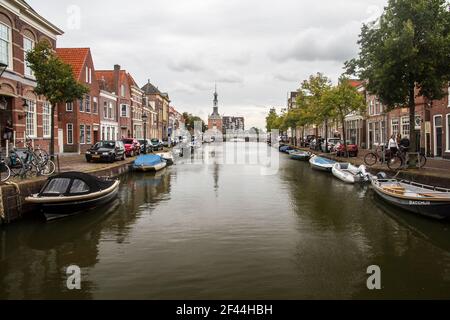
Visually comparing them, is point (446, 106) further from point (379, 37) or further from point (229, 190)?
point (229, 190)

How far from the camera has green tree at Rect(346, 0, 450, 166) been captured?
19844mm

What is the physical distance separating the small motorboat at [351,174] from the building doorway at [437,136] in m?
9.70

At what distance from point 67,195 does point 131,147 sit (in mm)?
24623

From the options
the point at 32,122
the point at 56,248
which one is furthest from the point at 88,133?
the point at 56,248

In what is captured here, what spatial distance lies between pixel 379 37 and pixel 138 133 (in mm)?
54520

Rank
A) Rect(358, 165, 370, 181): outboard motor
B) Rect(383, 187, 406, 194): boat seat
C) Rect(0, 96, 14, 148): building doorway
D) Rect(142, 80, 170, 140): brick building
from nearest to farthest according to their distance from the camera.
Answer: Rect(383, 187, 406, 194): boat seat
Rect(358, 165, 370, 181): outboard motor
Rect(0, 96, 14, 148): building doorway
Rect(142, 80, 170, 140): brick building

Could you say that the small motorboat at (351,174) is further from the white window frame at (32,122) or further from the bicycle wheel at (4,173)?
the white window frame at (32,122)

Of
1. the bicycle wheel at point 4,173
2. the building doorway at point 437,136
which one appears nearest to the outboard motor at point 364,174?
the building doorway at point 437,136

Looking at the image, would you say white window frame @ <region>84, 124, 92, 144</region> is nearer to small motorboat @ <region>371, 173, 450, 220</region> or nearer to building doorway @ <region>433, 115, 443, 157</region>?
building doorway @ <region>433, 115, 443, 157</region>

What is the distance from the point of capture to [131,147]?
38219 mm

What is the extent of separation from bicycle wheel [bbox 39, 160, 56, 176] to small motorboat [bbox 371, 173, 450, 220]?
45.7 feet

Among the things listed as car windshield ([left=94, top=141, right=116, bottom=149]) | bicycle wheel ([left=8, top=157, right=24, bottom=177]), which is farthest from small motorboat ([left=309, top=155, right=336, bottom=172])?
bicycle wheel ([left=8, top=157, right=24, bottom=177])

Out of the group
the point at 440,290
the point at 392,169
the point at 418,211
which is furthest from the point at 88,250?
the point at 392,169
